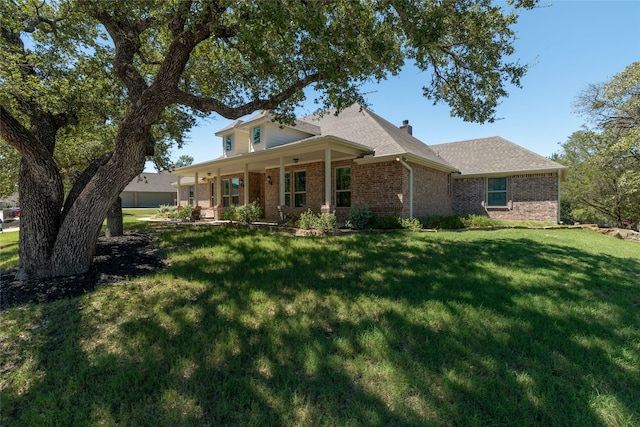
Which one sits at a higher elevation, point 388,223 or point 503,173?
point 503,173

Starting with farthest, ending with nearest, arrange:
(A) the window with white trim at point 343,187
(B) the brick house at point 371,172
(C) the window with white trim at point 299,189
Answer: (C) the window with white trim at point 299,189
(A) the window with white trim at point 343,187
(B) the brick house at point 371,172

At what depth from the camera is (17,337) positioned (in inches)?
127

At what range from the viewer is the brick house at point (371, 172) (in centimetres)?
1162

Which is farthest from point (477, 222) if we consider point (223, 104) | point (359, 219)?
point (223, 104)

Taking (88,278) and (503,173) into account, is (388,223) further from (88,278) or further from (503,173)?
(503,173)

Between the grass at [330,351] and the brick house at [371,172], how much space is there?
6433 mm

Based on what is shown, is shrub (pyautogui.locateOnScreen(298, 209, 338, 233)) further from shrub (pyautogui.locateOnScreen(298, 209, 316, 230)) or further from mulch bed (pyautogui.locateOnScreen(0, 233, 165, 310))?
mulch bed (pyautogui.locateOnScreen(0, 233, 165, 310))

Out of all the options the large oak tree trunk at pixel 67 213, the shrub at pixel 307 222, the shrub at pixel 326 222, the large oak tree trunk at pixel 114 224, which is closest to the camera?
the large oak tree trunk at pixel 67 213

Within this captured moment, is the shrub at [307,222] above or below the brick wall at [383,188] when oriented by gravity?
below

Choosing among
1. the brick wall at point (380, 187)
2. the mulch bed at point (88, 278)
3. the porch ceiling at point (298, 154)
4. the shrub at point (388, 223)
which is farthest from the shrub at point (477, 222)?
the mulch bed at point (88, 278)

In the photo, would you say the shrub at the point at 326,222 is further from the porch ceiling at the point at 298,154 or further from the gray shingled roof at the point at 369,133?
the gray shingled roof at the point at 369,133

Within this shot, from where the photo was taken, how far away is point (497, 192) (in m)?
16.2

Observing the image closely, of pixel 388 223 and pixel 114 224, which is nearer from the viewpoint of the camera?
pixel 114 224

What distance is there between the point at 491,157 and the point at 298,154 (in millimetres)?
12670
